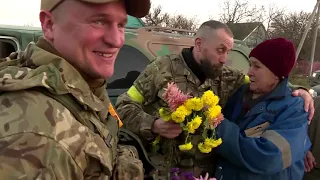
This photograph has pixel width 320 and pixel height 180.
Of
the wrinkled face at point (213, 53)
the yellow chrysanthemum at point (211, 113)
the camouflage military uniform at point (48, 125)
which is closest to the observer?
the camouflage military uniform at point (48, 125)

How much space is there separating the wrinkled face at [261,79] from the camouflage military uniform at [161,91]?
0.25 meters

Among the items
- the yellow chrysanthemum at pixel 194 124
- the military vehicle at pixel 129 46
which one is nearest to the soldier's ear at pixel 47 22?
the yellow chrysanthemum at pixel 194 124

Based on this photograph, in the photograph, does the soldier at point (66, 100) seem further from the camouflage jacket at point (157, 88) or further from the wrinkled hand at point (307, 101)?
the wrinkled hand at point (307, 101)

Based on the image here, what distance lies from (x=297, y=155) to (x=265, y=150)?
280mm

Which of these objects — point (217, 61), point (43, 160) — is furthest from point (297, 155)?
point (43, 160)

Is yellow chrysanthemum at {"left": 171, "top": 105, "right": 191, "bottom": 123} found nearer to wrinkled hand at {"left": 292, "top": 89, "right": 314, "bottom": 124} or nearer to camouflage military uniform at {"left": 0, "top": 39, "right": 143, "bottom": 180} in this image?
camouflage military uniform at {"left": 0, "top": 39, "right": 143, "bottom": 180}

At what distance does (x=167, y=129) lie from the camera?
2.35 m

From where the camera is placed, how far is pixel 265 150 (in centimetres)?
247

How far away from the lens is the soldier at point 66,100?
46.0 inches

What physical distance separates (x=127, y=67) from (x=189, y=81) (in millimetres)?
1549

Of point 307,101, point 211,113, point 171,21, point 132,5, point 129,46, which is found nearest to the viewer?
point 132,5

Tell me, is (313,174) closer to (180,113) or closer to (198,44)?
(198,44)

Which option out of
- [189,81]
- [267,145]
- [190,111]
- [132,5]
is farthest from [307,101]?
[132,5]

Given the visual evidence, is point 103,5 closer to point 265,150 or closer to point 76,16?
point 76,16
